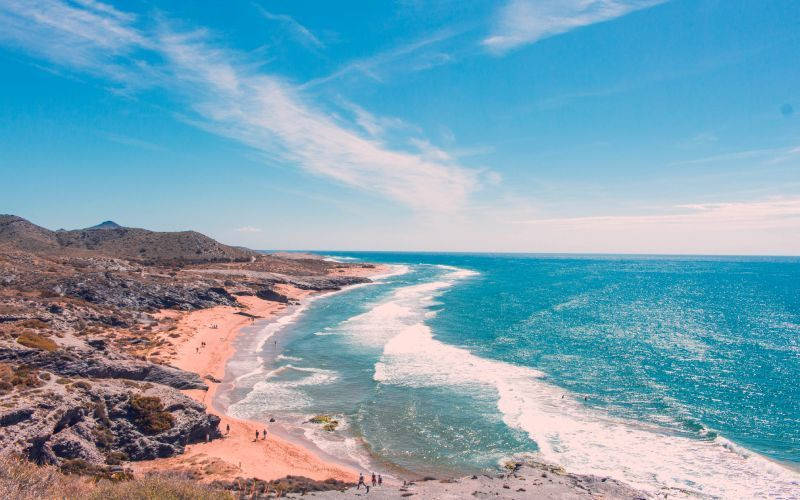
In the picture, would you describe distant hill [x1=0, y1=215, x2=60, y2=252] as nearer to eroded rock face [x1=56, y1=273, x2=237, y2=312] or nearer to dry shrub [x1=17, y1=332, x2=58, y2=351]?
eroded rock face [x1=56, y1=273, x2=237, y2=312]

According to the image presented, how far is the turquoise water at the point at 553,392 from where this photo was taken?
29.6 metres

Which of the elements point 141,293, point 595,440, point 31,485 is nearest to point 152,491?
point 31,485

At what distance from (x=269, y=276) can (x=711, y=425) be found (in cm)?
10566

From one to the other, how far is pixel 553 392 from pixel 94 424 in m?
37.3

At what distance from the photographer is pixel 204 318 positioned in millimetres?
71188

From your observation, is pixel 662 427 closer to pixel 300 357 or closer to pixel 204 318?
pixel 300 357

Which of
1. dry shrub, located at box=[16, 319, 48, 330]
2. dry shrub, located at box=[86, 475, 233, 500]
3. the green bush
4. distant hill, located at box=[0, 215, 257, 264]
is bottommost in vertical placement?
the green bush

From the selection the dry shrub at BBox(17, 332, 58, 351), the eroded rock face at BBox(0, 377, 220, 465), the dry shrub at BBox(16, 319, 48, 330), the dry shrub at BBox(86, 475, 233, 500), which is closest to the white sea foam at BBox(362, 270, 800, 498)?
the eroded rock face at BBox(0, 377, 220, 465)

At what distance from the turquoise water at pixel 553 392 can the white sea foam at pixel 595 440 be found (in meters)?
0.13

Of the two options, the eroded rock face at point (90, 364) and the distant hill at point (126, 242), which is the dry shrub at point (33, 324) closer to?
the eroded rock face at point (90, 364)

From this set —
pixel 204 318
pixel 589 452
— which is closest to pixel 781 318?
pixel 589 452

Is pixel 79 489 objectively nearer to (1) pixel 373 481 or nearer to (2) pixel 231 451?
(2) pixel 231 451

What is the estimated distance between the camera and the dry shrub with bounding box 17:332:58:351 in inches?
1284

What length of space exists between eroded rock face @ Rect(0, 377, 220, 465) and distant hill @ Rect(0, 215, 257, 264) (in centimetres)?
10043
